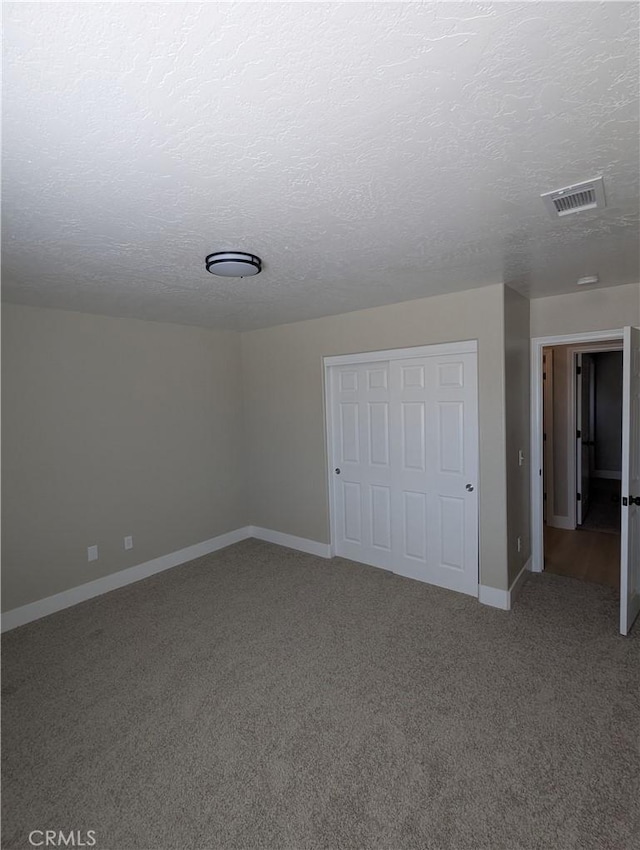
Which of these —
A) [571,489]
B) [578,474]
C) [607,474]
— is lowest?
[607,474]

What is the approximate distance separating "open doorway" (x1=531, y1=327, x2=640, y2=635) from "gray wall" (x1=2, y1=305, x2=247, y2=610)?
3.19 meters

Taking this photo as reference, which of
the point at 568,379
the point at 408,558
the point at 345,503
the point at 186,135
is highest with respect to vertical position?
the point at 186,135

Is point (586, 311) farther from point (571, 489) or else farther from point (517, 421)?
point (571, 489)

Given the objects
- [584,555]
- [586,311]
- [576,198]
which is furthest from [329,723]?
[586,311]

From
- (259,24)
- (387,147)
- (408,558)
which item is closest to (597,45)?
(387,147)

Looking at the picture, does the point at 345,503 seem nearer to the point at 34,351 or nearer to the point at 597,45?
the point at 34,351

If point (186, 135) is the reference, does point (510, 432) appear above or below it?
below

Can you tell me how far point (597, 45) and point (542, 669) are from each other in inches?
115

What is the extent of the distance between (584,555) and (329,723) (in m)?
3.34

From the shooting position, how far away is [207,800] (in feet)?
5.99

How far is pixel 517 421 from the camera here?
3594 mm

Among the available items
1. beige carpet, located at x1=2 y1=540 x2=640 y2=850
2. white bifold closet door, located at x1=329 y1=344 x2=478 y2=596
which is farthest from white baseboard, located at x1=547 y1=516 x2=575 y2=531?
white bifold closet door, located at x1=329 y1=344 x2=478 y2=596

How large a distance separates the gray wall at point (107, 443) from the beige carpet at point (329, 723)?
65cm

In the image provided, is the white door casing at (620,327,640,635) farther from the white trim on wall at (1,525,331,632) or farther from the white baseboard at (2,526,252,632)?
the white baseboard at (2,526,252,632)
